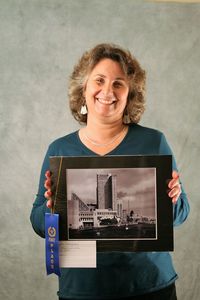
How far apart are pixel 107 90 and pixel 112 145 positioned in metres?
0.23

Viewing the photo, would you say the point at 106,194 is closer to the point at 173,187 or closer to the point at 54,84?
the point at 173,187

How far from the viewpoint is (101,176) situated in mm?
1538

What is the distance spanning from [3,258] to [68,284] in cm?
38

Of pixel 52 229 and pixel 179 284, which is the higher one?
pixel 52 229

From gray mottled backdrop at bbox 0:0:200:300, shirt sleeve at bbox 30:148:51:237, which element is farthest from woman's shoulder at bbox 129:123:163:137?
shirt sleeve at bbox 30:148:51:237

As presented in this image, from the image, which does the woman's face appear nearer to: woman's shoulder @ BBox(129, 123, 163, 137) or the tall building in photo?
woman's shoulder @ BBox(129, 123, 163, 137)

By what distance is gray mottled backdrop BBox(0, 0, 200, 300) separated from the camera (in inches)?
72.3

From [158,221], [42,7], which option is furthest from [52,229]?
[42,7]

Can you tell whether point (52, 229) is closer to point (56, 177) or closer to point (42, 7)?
point (56, 177)

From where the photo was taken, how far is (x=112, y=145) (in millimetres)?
1686

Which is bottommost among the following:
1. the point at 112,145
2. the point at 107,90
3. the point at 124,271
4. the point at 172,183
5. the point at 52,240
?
the point at 124,271

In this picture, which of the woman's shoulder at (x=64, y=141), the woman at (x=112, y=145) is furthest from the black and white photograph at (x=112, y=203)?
the woman's shoulder at (x=64, y=141)

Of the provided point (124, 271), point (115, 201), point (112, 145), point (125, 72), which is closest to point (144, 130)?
point (112, 145)

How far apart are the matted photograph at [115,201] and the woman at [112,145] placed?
0.07 metres
